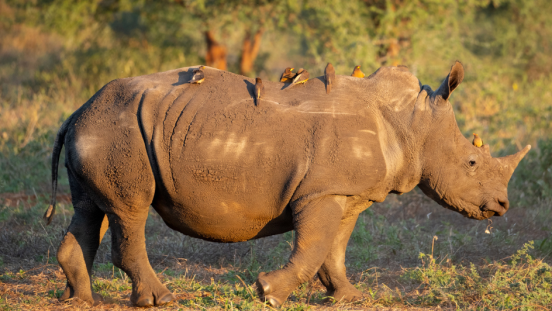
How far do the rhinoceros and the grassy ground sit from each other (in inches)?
17.5

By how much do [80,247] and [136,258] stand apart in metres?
0.47

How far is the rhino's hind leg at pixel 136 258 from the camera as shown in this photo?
4.21m

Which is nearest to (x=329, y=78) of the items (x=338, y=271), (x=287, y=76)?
(x=287, y=76)

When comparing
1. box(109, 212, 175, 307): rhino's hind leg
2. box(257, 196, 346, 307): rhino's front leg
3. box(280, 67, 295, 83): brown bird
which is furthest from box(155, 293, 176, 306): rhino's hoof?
box(280, 67, 295, 83): brown bird

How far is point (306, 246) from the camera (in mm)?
4008

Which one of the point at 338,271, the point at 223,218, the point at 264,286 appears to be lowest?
the point at 338,271

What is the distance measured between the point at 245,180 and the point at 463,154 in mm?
1567

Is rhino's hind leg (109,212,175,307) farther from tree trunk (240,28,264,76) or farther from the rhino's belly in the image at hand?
tree trunk (240,28,264,76)

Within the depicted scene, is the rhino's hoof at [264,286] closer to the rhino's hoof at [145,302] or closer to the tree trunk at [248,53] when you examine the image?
the rhino's hoof at [145,302]

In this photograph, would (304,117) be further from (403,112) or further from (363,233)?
(363,233)

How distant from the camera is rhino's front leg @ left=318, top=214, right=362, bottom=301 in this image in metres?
4.56

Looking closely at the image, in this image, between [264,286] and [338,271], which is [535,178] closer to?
[338,271]

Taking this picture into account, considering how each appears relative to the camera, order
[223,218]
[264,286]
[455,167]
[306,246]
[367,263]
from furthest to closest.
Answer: [367,263] < [455,167] < [223,218] < [306,246] < [264,286]

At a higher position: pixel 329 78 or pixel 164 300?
pixel 329 78
